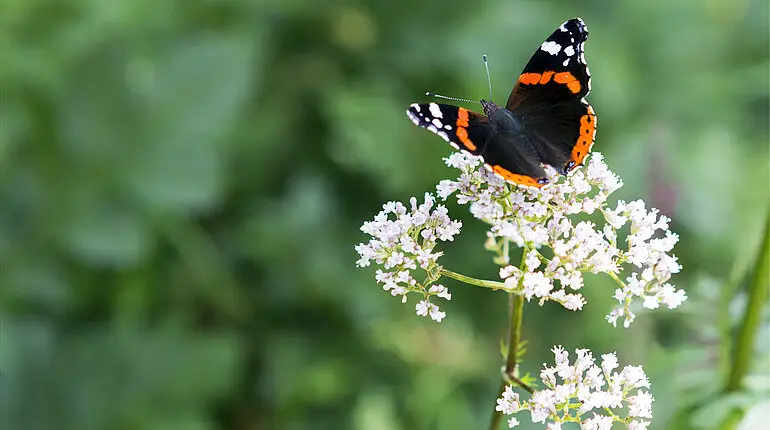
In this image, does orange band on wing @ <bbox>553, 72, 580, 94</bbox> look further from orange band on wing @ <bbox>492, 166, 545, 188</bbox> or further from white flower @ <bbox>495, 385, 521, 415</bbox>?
white flower @ <bbox>495, 385, 521, 415</bbox>

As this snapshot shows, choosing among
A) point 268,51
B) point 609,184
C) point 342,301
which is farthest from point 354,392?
point 609,184

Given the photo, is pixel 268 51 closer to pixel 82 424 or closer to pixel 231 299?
pixel 231 299

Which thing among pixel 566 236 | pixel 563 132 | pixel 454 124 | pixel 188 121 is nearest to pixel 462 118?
pixel 454 124

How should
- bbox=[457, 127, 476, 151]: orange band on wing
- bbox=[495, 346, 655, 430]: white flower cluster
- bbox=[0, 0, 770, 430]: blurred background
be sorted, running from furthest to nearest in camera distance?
bbox=[0, 0, 770, 430]: blurred background
bbox=[457, 127, 476, 151]: orange band on wing
bbox=[495, 346, 655, 430]: white flower cluster

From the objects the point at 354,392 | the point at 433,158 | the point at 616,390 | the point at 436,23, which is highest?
the point at 436,23

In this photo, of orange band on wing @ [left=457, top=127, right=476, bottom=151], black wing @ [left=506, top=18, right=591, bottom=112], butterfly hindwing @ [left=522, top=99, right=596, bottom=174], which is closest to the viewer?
orange band on wing @ [left=457, top=127, right=476, bottom=151]

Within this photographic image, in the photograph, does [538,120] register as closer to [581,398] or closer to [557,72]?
[557,72]

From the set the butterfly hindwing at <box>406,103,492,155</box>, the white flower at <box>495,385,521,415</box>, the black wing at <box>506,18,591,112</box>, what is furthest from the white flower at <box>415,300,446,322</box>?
the black wing at <box>506,18,591,112</box>
